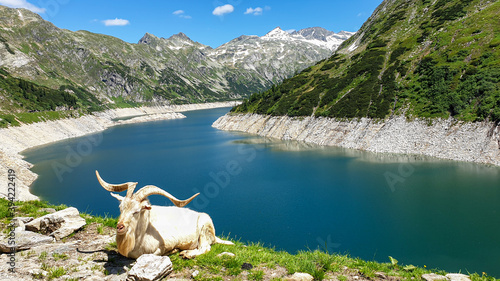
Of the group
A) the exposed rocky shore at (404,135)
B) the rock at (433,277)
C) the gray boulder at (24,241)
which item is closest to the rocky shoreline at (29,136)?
the gray boulder at (24,241)

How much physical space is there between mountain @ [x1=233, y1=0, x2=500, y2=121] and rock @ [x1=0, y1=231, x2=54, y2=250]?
201 feet

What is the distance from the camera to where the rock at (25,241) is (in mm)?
7664

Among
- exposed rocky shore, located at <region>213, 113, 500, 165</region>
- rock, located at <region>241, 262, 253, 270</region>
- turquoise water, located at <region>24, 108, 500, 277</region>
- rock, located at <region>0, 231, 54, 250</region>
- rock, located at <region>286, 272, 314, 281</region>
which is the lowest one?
turquoise water, located at <region>24, 108, 500, 277</region>

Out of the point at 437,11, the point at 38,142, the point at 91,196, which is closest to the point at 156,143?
the point at 38,142

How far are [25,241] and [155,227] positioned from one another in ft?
14.0

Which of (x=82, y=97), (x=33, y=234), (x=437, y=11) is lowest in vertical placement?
(x=33, y=234)

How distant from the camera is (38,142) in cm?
8381

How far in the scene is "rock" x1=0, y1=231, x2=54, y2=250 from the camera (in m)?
7.66

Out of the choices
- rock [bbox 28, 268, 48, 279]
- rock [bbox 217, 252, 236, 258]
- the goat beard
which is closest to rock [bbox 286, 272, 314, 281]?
rock [bbox 217, 252, 236, 258]

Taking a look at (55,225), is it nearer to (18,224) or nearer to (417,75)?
(18,224)

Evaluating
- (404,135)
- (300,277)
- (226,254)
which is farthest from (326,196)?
(404,135)

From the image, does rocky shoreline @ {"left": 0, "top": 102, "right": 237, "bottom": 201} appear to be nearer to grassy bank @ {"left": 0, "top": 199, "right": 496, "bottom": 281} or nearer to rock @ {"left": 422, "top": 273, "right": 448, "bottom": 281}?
grassy bank @ {"left": 0, "top": 199, "right": 496, "bottom": 281}

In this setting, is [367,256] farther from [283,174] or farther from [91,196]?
[91,196]

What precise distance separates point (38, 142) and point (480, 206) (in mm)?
108023
